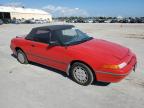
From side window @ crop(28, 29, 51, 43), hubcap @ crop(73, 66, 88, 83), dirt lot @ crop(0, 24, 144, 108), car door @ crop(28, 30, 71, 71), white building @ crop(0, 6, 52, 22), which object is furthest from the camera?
white building @ crop(0, 6, 52, 22)

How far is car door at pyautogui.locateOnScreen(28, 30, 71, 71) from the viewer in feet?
18.5

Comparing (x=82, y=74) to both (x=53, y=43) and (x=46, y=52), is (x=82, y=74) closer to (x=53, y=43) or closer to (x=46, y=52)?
(x=53, y=43)

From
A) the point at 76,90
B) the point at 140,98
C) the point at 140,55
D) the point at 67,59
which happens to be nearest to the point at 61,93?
the point at 76,90

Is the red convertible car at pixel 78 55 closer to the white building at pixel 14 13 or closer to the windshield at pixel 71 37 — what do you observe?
the windshield at pixel 71 37

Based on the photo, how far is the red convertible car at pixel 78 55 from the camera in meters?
4.84

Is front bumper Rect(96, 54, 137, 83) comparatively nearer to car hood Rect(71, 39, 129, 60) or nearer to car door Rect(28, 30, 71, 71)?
car hood Rect(71, 39, 129, 60)

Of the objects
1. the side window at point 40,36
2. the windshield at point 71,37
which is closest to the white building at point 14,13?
the side window at point 40,36

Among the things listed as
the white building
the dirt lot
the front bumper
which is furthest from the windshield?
the white building

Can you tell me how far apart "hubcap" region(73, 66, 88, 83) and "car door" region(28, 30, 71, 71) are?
0.37 meters

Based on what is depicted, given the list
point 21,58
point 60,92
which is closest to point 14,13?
point 21,58

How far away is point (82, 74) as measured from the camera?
5.28m

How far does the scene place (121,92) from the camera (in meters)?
4.86

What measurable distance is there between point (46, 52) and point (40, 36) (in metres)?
0.73

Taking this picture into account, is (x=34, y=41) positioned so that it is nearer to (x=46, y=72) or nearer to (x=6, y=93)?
(x=46, y=72)
